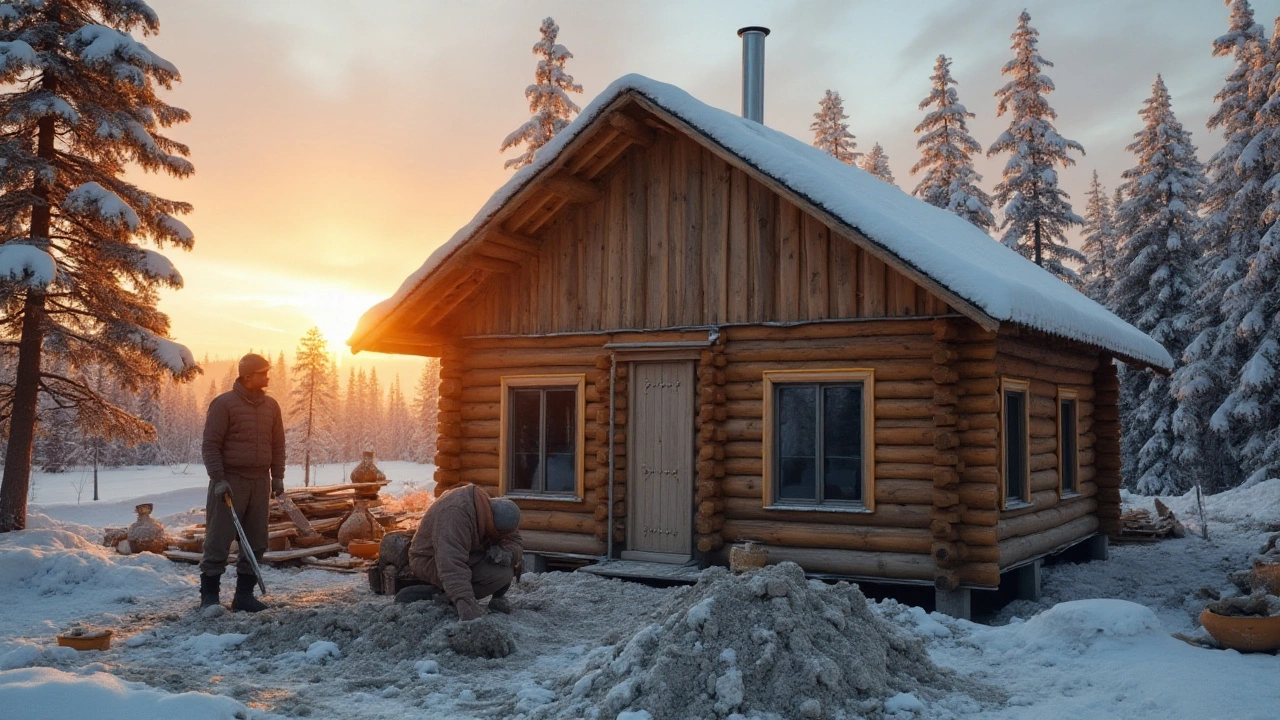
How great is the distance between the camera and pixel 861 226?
31.5 feet

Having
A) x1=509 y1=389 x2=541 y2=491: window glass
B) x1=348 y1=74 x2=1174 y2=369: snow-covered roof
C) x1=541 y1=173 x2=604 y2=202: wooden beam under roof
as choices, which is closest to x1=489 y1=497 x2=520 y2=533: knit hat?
x1=509 y1=389 x2=541 y2=491: window glass

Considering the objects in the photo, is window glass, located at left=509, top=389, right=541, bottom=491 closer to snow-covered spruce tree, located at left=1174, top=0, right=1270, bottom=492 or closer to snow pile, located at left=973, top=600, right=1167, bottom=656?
snow pile, located at left=973, top=600, right=1167, bottom=656

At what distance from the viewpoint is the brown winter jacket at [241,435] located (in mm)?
9359

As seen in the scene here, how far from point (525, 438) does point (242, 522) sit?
13.9 feet

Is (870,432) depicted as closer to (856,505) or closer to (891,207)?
(856,505)

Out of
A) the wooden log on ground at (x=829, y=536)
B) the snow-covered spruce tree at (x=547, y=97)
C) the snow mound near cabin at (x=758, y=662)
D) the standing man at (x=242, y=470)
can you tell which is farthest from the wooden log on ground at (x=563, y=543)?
the snow-covered spruce tree at (x=547, y=97)

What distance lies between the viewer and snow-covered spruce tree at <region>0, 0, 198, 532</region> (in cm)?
1438

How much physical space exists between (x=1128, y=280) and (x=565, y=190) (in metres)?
23.3

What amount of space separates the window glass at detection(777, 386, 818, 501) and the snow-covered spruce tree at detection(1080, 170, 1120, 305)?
1144 inches

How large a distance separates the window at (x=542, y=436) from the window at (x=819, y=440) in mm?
2721

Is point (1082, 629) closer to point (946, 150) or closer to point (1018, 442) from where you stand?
point (1018, 442)

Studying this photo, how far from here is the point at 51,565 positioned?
11180 millimetres

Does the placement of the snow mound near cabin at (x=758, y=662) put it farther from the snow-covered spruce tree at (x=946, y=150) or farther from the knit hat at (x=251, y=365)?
the snow-covered spruce tree at (x=946, y=150)

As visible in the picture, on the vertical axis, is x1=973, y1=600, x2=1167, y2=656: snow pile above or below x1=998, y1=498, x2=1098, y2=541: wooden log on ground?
below
